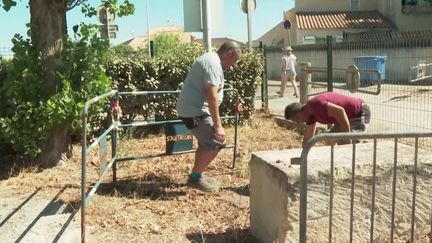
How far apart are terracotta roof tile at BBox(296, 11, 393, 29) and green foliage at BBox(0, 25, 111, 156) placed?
27456 millimetres

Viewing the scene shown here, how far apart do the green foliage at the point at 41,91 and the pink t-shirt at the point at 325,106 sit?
294 centimetres

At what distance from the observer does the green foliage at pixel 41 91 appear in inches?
252

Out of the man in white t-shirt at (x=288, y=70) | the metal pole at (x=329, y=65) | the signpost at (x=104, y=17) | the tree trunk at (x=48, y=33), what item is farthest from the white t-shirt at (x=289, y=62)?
the tree trunk at (x=48, y=33)

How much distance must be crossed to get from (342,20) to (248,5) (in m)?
22.6

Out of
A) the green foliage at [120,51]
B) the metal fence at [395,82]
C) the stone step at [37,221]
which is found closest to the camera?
the stone step at [37,221]

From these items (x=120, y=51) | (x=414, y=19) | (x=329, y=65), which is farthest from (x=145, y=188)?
(x=414, y=19)

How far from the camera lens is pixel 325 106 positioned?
5.03 metres

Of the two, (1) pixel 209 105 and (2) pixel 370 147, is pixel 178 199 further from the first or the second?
(2) pixel 370 147

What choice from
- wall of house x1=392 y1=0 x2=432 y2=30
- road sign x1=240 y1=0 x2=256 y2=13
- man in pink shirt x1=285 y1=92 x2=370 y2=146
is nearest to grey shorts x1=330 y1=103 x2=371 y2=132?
man in pink shirt x1=285 y1=92 x2=370 y2=146

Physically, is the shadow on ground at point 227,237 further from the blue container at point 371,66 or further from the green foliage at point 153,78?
the green foliage at point 153,78

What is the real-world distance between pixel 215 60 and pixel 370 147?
1.71 m

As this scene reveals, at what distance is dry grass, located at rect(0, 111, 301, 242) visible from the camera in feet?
14.5

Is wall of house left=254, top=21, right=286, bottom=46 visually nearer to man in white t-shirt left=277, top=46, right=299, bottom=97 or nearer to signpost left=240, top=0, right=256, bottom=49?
man in white t-shirt left=277, top=46, right=299, bottom=97

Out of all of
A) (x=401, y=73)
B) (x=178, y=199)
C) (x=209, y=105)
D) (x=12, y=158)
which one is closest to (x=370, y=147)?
(x=209, y=105)
